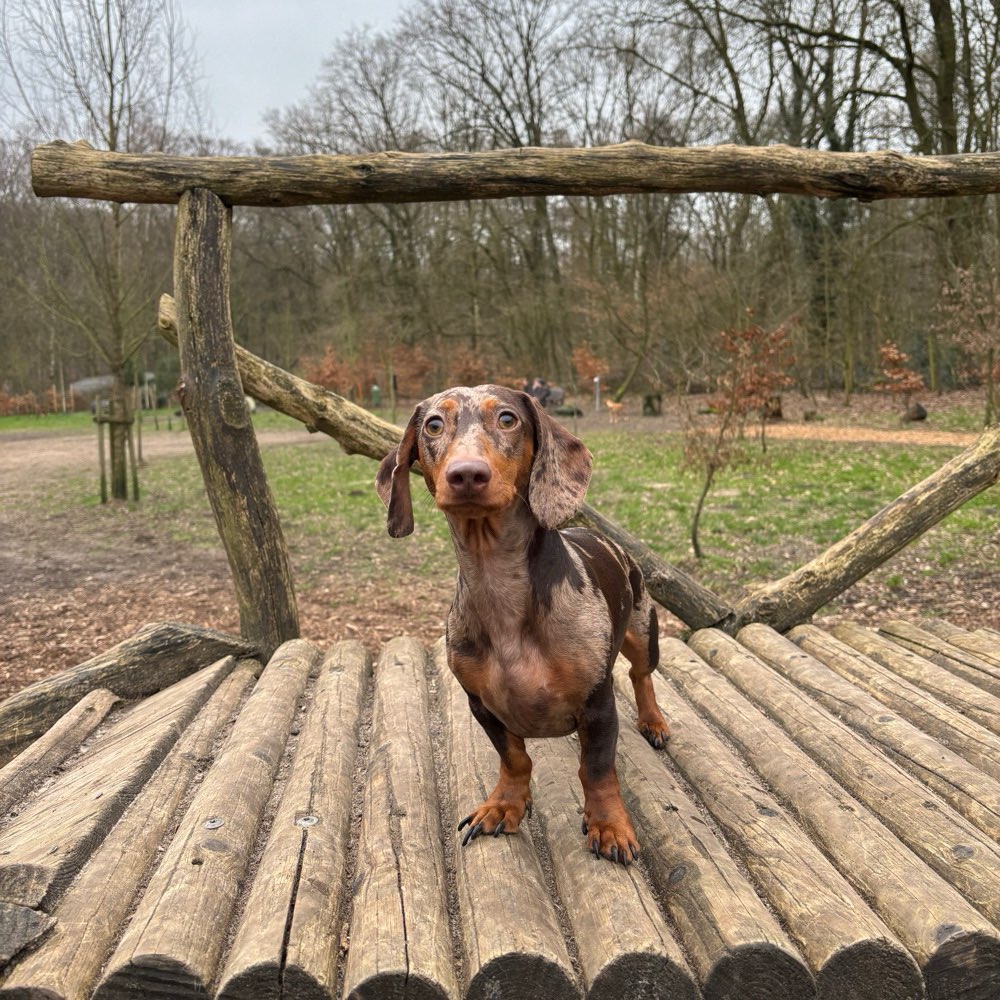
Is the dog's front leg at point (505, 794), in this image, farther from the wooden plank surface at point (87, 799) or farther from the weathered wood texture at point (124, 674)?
the weathered wood texture at point (124, 674)

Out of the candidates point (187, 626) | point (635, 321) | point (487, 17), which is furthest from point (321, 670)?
point (487, 17)

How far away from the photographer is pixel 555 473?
2.46 m

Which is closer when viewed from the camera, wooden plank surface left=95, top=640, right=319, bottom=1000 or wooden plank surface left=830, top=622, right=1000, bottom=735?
wooden plank surface left=95, top=640, right=319, bottom=1000

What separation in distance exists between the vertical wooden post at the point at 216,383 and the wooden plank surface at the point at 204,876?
104 centimetres

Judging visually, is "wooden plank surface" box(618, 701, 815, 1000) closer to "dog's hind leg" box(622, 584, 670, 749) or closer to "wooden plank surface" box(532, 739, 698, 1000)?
"wooden plank surface" box(532, 739, 698, 1000)

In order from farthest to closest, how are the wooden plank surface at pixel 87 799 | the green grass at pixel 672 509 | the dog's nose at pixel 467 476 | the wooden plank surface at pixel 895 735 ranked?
the green grass at pixel 672 509
the wooden plank surface at pixel 895 735
the wooden plank surface at pixel 87 799
the dog's nose at pixel 467 476

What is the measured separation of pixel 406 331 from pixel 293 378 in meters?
27.0

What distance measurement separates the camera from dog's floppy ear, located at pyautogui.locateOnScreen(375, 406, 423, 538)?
8.52ft

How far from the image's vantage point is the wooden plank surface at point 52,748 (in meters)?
3.42

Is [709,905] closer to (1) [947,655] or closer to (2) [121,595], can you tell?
(1) [947,655]

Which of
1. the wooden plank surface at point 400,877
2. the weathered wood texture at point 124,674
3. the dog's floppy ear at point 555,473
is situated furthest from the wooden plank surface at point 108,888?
the dog's floppy ear at point 555,473

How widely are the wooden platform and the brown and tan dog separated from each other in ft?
1.16

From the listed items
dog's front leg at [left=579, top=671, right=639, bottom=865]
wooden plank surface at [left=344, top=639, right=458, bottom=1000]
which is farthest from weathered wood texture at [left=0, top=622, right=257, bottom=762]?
dog's front leg at [left=579, top=671, right=639, bottom=865]

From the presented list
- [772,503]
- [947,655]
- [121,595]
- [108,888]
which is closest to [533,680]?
[108,888]
